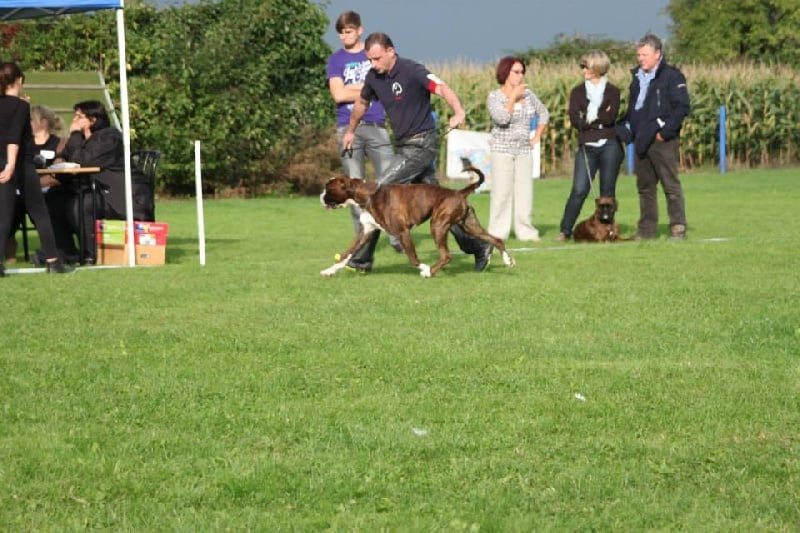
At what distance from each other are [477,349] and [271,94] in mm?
20308

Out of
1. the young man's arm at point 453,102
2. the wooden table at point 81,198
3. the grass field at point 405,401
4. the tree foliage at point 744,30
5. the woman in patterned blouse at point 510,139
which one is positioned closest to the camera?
the grass field at point 405,401

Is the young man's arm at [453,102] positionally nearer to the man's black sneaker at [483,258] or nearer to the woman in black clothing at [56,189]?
the man's black sneaker at [483,258]

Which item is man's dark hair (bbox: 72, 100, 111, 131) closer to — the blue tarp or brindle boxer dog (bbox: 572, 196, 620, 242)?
the blue tarp

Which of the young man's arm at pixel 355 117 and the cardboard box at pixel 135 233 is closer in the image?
the young man's arm at pixel 355 117

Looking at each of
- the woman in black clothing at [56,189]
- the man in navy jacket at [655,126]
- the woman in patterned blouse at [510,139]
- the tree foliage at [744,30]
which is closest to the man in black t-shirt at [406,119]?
the woman in patterned blouse at [510,139]

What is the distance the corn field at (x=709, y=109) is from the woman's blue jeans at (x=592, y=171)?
746 inches

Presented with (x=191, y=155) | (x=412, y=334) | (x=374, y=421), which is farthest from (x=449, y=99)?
(x=191, y=155)

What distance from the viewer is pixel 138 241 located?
532 inches

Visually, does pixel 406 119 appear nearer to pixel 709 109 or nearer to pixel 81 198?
pixel 81 198

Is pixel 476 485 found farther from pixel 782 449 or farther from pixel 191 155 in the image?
pixel 191 155

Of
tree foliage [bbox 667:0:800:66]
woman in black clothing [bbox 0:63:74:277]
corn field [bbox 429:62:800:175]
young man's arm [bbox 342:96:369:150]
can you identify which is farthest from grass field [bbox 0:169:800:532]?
tree foliage [bbox 667:0:800:66]

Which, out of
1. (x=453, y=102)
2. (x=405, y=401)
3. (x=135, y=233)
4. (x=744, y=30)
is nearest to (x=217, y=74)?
(x=135, y=233)

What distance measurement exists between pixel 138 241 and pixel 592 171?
208 inches

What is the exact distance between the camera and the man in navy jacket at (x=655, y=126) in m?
14.7
